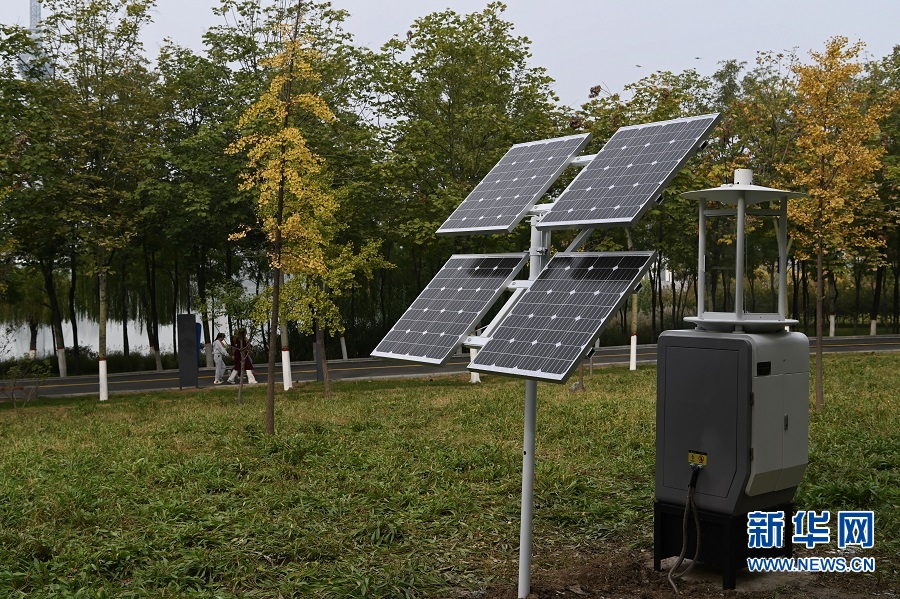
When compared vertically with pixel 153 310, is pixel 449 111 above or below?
above

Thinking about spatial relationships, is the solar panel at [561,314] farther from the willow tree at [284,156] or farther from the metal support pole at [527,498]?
the willow tree at [284,156]

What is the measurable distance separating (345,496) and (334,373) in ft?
76.5

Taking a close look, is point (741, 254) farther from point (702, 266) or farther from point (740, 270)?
point (702, 266)

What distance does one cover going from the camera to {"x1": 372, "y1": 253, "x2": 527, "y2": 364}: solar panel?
724 cm

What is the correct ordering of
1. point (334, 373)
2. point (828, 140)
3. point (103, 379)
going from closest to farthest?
1. point (828, 140)
2. point (103, 379)
3. point (334, 373)

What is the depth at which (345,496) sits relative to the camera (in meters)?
10.2

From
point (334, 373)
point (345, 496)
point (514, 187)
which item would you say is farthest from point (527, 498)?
point (334, 373)

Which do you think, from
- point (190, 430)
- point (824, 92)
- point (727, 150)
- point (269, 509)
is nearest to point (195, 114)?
point (727, 150)

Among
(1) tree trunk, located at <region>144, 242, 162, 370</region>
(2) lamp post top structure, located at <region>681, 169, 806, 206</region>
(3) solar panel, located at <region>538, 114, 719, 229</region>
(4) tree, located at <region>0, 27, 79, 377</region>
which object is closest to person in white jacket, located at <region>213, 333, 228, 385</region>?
(4) tree, located at <region>0, 27, 79, 377</region>

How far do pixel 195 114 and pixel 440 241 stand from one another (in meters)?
12.2

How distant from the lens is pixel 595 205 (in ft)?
23.0

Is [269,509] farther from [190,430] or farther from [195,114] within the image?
[195,114]

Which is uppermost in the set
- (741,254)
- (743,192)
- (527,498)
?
(743,192)

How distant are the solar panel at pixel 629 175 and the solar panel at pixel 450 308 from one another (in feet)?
2.14
